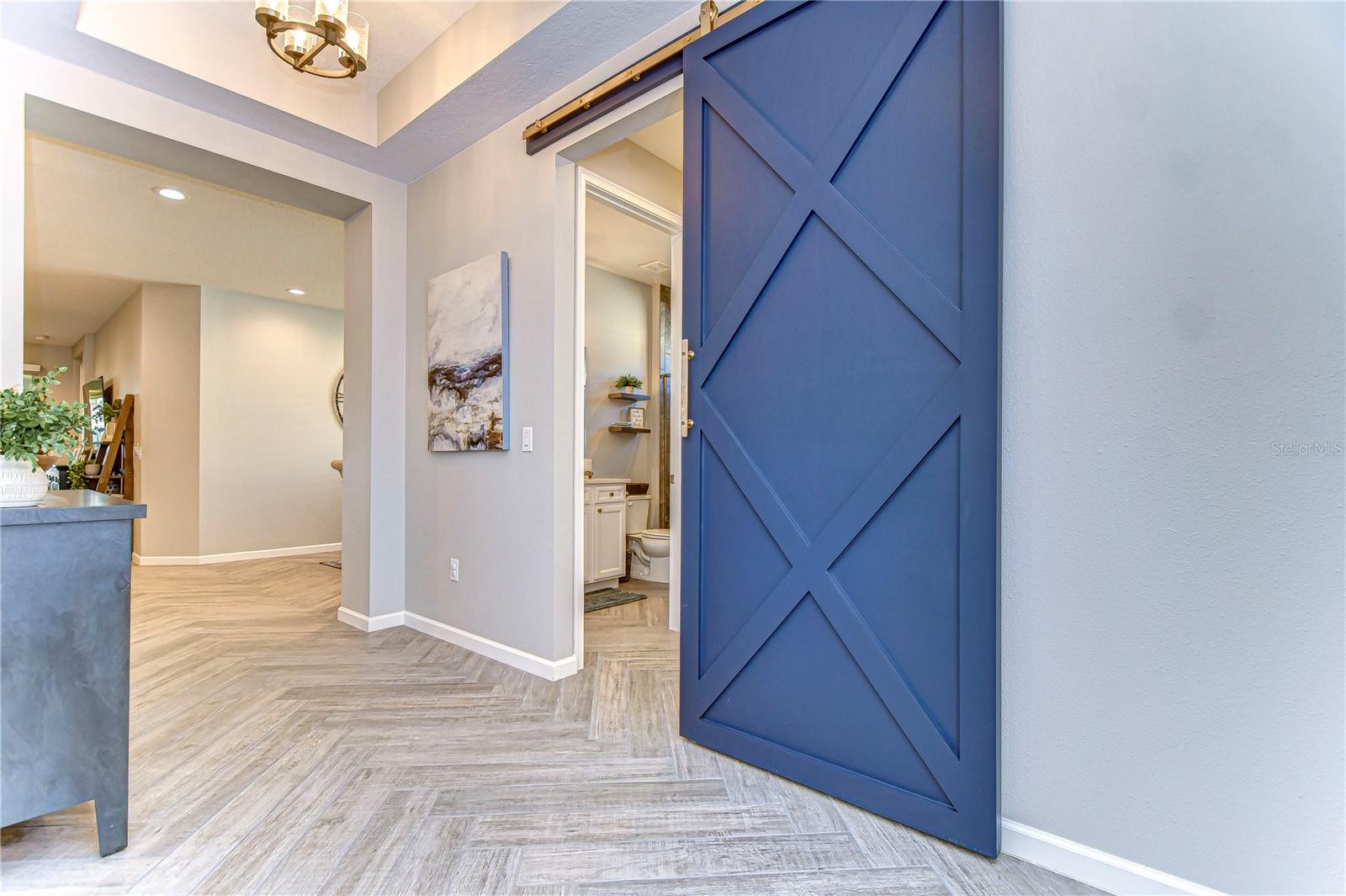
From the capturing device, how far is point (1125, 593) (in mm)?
1429

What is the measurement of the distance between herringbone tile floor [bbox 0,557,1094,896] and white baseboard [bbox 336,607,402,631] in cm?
56

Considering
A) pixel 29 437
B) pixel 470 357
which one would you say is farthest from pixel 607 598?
pixel 29 437

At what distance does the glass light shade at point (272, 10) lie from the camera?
2062mm

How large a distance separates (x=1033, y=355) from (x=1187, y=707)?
0.85 m

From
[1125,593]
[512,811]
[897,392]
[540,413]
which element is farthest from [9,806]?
[1125,593]

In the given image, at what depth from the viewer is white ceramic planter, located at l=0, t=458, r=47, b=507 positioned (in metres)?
1.48

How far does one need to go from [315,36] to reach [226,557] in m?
5.26

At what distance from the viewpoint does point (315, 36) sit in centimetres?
227

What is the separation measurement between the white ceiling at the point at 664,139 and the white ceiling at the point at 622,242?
1.56 ft

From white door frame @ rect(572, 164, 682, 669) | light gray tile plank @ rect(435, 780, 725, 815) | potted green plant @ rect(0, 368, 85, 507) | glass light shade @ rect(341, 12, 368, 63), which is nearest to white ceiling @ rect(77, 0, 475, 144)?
glass light shade @ rect(341, 12, 368, 63)

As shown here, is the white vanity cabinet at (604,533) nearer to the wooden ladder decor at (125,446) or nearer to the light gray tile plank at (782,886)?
the light gray tile plank at (782,886)

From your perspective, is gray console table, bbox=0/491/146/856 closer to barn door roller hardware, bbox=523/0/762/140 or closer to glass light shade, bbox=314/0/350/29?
glass light shade, bbox=314/0/350/29

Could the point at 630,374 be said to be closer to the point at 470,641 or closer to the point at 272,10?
the point at 470,641

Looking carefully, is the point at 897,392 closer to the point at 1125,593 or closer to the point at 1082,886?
the point at 1125,593
